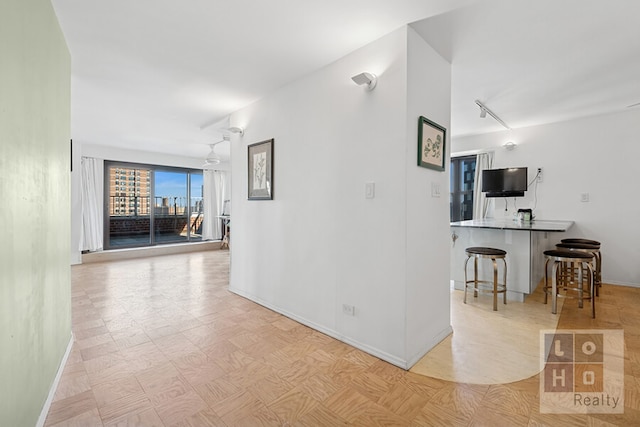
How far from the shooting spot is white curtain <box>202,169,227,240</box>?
7.94 m

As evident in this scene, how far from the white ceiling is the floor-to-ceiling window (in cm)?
327

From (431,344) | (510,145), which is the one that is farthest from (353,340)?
(510,145)

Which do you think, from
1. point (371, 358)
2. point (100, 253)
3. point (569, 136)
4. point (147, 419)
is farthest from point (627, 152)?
point (100, 253)

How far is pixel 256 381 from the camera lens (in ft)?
6.43

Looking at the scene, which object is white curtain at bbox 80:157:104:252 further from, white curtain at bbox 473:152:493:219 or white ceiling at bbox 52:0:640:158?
white curtain at bbox 473:152:493:219

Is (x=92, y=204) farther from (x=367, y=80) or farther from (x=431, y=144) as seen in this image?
(x=431, y=144)

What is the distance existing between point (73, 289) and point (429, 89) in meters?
5.12

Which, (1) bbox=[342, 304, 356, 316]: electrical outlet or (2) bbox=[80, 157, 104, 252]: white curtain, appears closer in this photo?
(1) bbox=[342, 304, 356, 316]: electrical outlet

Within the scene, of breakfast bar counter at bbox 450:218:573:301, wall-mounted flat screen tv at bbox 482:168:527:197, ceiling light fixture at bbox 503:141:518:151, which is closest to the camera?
breakfast bar counter at bbox 450:218:573:301

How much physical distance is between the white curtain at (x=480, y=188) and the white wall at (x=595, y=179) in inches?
17.6

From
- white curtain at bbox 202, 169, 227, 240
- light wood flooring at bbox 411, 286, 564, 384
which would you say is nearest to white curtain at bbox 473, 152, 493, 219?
light wood flooring at bbox 411, 286, 564, 384

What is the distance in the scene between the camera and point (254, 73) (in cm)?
288

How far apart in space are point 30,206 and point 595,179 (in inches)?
244

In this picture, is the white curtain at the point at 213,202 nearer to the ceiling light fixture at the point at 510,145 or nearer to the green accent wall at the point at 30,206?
the green accent wall at the point at 30,206
